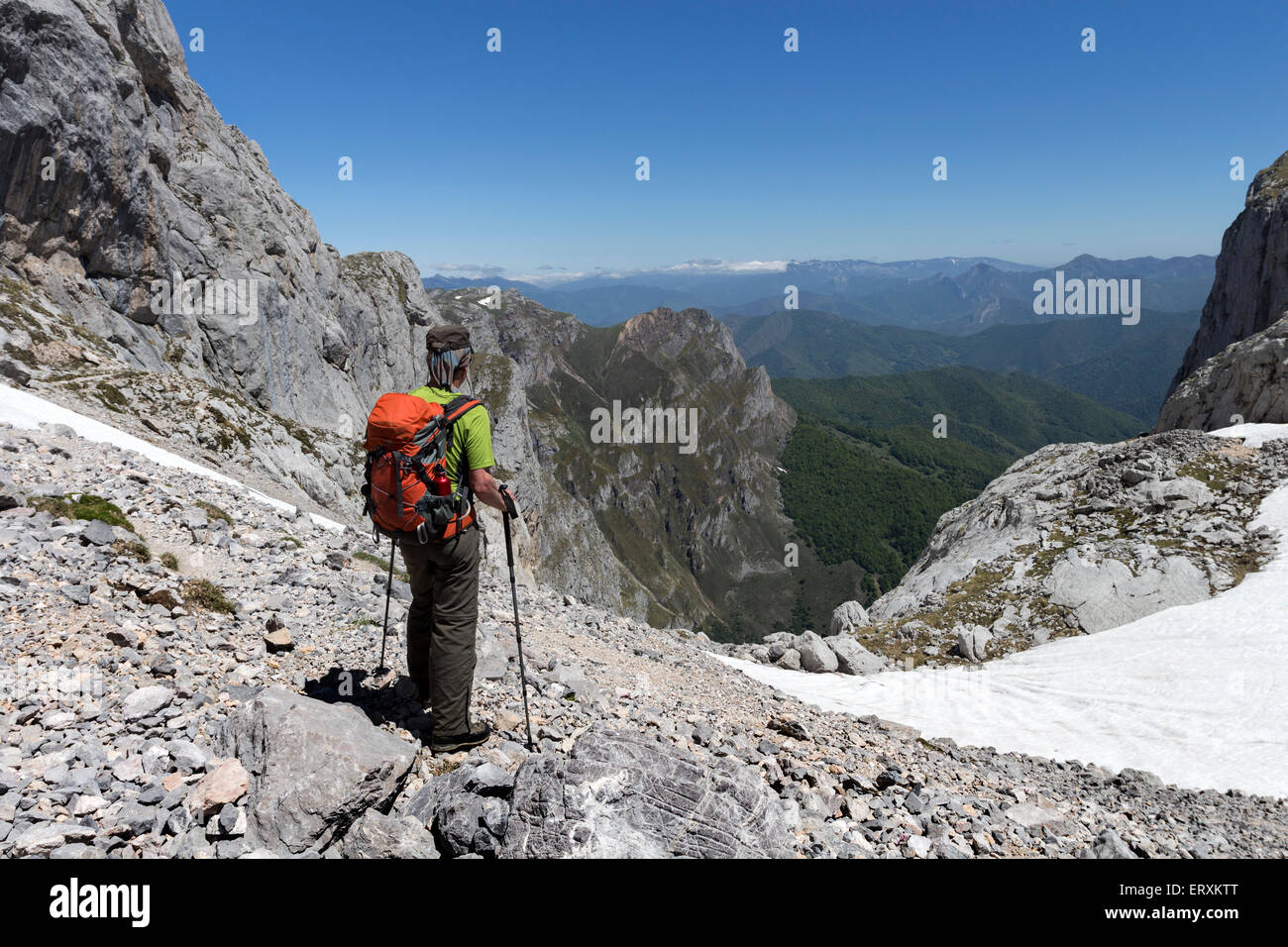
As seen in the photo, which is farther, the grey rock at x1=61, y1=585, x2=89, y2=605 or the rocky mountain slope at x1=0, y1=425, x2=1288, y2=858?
the grey rock at x1=61, y1=585, x2=89, y2=605

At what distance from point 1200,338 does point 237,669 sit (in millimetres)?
151056

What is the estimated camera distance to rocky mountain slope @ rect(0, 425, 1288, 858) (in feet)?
15.6

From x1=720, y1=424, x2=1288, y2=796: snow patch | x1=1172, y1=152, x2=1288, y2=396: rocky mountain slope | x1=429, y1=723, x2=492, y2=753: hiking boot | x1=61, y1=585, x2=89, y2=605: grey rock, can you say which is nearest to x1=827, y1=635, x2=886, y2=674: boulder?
x1=720, y1=424, x2=1288, y2=796: snow patch

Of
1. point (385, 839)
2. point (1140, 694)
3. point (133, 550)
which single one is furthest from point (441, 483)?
point (1140, 694)

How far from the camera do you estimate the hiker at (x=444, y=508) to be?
6.22 meters

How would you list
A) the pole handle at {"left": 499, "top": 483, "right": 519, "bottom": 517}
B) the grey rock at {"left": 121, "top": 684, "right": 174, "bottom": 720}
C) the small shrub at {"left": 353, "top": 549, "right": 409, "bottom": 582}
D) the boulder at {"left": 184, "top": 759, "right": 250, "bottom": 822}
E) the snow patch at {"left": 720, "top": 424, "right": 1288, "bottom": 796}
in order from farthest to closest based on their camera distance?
the snow patch at {"left": 720, "top": 424, "right": 1288, "bottom": 796} < the small shrub at {"left": 353, "top": 549, "right": 409, "bottom": 582} < the pole handle at {"left": 499, "top": 483, "right": 519, "bottom": 517} < the grey rock at {"left": 121, "top": 684, "right": 174, "bottom": 720} < the boulder at {"left": 184, "top": 759, "right": 250, "bottom": 822}

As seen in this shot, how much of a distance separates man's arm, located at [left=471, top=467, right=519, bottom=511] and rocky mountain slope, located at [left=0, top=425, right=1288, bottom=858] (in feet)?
8.35

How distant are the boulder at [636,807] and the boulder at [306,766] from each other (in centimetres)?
131

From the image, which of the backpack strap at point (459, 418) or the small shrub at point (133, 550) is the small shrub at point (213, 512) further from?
the backpack strap at point (459, 418)

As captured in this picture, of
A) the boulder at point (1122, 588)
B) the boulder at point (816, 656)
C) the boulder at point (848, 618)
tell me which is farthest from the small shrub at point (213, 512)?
the boulder at point (1122, 588)

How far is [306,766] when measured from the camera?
5066 millimetres

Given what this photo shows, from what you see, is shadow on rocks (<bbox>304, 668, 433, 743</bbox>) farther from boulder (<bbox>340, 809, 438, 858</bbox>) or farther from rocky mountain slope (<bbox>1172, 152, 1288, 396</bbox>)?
rocky mountain slope (<bbox>1172, 152, 1288, 396</bbox>)
